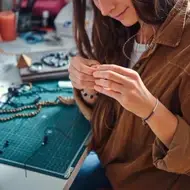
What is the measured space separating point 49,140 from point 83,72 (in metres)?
0.19

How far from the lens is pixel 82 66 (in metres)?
0.95

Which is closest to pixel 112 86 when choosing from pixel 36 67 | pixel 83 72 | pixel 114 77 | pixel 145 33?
pixel 114 77

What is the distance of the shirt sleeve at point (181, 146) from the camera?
0.83 metres

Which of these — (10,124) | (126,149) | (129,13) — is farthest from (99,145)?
(129,13)

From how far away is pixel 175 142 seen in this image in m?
0.83

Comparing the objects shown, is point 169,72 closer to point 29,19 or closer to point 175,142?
point 175,142

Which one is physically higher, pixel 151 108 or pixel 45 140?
pixel 151 108

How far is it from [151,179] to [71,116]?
28 cm

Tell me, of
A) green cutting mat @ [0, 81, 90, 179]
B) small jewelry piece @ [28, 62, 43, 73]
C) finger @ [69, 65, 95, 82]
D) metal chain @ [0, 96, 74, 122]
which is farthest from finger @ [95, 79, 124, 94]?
small jewelry piece @ [28, 62, 43, 73]

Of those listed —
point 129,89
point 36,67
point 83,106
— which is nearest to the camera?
point 129,89

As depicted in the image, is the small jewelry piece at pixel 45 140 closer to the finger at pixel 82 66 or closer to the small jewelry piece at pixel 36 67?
the finger at pixel 82 66

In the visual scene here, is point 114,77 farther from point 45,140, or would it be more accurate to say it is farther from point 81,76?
point 45,140

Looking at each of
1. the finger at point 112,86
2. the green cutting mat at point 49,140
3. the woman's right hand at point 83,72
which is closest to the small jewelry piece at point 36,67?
the green cutting mat at point 49,140

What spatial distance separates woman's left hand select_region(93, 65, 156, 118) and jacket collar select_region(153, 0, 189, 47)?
0.41 ft
